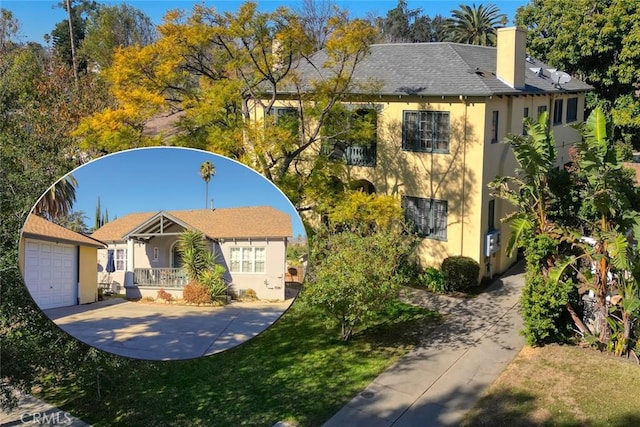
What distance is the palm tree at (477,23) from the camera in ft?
184

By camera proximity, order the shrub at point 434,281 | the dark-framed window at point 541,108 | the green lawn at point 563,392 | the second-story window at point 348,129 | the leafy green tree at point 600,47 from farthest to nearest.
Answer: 1. the leafy green tree at point 600,47
2. the dark-framed window at point 541,108
3. the shrub at point 434,281
4. the second-story window at point 348,129
5. the green lawn at point 563,392

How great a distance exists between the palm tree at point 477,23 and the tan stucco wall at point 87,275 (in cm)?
5710

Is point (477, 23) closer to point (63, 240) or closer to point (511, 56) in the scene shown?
point (511, 56)

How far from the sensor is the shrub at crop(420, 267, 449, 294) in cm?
2148

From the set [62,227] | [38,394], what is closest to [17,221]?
[38,394]

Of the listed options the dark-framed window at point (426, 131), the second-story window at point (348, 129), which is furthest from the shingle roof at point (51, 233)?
the dark-framed window at point (426, 131)

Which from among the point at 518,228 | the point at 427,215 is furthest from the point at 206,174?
the point at 427,215

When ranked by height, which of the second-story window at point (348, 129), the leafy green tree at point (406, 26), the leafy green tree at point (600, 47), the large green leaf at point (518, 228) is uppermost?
the leafy green tree at point (406, 26)

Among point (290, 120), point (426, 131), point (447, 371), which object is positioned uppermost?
point (290, 120)

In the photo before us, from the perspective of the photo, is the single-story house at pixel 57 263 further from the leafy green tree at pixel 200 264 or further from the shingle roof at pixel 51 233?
the leafy green tree at pixel 200 264

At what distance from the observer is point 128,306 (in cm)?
350

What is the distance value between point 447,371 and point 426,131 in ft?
35.6

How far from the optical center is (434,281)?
21.8 m

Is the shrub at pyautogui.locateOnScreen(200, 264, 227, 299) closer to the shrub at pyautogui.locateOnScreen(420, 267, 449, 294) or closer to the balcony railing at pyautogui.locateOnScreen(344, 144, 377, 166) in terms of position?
the shrub at pyautogui.locateOnScreen(420, 267, 449, 294)
